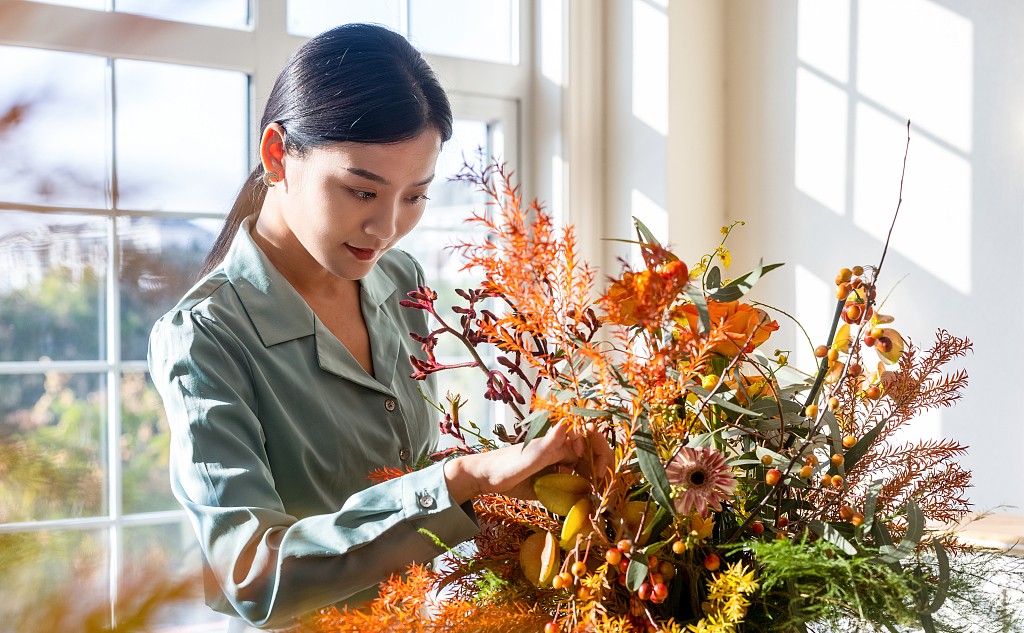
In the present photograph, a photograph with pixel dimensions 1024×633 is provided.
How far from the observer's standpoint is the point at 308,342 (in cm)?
108

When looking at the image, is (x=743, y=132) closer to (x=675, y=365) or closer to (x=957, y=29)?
(x=957, y=29)

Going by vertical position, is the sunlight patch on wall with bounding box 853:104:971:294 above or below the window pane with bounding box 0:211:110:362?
above

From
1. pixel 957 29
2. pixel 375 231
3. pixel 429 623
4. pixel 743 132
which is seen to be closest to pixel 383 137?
pixel 375 231

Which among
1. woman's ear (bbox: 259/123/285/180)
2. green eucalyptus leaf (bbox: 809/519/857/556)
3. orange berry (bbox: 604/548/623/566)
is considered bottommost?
orange berry (bbox: 604/548/623/566)

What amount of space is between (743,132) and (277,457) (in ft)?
5.73

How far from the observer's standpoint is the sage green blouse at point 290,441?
2.09 ft

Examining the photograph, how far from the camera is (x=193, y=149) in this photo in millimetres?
187

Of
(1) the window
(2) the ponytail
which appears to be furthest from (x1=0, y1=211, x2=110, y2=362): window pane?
(2) the ponytail

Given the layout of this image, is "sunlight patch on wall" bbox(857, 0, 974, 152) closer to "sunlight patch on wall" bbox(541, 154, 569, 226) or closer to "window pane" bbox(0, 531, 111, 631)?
"sunlight patch on wall" bbox(541, 154, 569, 226)

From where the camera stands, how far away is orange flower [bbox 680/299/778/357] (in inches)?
19.9

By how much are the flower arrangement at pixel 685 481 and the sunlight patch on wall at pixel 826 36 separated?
1733 mm

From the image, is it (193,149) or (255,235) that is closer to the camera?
(193,149)

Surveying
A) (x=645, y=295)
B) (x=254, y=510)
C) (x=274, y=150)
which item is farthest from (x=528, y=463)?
(x=274, y=150)

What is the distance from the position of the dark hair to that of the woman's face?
15mm
